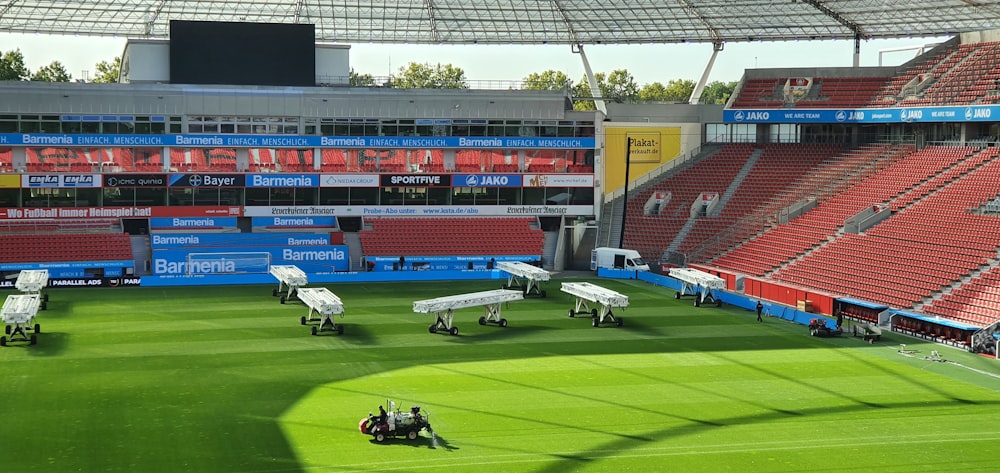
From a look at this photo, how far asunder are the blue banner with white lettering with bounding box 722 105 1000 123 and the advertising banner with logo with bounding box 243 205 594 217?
12354mm

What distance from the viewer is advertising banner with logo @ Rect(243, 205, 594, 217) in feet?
223

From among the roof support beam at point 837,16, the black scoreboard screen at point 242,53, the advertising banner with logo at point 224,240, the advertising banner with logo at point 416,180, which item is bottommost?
the advertising banner with logo at point 224,240

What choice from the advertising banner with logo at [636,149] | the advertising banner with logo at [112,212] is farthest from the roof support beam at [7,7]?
the advertising banner with logo at [636,149]

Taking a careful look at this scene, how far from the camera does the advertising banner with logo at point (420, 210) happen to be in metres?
67.9

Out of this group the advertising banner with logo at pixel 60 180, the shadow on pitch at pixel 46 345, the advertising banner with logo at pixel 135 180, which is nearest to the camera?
the shadow on pitch at pixel 46 345

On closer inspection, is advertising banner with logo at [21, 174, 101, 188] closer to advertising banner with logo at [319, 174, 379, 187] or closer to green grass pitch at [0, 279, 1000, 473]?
advertising banner with logo at [319, 174, 379, 187]

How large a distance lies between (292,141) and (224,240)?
7.71 metres

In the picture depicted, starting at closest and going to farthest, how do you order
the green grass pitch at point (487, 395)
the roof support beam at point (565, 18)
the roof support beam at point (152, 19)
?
the green grass pitch at point (487, 395) < the roof support beam at point (152, 19) < the roof support beam at point (565, 18)

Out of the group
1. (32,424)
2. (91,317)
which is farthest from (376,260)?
(32,424)

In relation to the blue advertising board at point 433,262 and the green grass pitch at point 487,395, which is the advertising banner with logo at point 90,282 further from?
the blue advertising board at point 433,262

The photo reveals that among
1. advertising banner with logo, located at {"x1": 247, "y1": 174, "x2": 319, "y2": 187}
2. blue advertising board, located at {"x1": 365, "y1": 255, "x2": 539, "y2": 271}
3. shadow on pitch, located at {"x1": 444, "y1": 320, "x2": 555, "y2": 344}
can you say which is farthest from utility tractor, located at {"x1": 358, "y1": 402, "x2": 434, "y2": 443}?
advertising banner with logo, located at {"x1": 247, "y1": 174, "x2": 319, "y2": 187}

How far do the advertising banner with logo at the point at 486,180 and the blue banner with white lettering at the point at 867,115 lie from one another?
49.6 feet

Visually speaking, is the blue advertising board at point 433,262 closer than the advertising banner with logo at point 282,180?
Yes

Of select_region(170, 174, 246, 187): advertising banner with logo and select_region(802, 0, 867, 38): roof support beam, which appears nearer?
select_region(170, 174, 246, 187): advertising banner with logo
